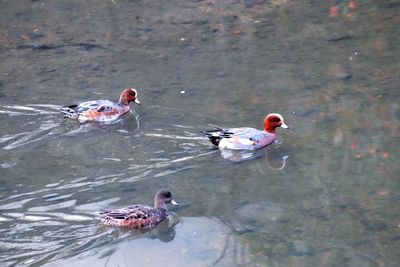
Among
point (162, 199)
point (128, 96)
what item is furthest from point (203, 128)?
point (162, 199)

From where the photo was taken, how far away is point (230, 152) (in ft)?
34.1

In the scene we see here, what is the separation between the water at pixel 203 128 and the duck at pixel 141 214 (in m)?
0.11

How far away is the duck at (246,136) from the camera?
10.3 metres

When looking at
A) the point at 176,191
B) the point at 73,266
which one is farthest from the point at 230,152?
the point at 73,266

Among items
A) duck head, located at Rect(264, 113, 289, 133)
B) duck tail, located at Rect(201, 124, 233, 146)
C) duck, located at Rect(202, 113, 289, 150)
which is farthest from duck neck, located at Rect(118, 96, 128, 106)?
duck head, located at Rect(264, 113, 289, 133)

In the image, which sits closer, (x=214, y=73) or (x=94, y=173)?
(x=94, y=173)

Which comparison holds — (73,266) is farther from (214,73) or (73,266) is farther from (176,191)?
(214,73)

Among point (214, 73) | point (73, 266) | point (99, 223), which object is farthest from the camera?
point (214, 73)

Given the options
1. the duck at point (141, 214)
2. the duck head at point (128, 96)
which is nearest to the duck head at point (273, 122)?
the duck head at point (128, 96)

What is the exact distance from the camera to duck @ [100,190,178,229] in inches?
334

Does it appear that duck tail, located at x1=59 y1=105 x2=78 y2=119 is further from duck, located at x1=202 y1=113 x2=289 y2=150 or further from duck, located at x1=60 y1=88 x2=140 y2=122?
duck, located at x1=202 y1=113 x2=289 y2=150

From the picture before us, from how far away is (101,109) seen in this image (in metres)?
11.2

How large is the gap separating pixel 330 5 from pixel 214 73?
342 centimetres

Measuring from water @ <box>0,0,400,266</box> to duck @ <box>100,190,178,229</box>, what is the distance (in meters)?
0.11
